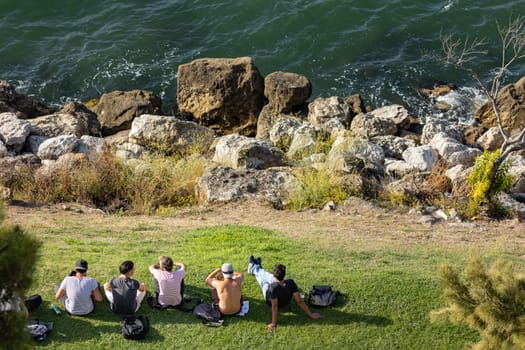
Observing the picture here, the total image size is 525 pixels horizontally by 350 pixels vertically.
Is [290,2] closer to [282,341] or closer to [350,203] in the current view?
[350,203]

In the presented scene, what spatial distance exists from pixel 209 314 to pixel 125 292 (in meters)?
1.43

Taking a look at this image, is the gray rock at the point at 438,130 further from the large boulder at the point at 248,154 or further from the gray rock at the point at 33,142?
the gray rock at the point at 33,142

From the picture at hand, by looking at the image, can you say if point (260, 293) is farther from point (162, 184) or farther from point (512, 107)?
point (512, 107)

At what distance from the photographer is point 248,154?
66.0ft

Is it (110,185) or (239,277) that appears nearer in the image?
(239,277)

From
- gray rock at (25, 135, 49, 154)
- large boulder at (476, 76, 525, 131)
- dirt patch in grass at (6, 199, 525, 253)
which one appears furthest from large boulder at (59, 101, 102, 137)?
large boulder at (476, 76, 525, 131)

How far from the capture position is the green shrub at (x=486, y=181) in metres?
17.2

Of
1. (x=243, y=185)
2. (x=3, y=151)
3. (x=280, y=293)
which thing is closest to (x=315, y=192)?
(x=243, y=185)

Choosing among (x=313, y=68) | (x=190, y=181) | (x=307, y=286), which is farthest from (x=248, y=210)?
(x=313, y=68)

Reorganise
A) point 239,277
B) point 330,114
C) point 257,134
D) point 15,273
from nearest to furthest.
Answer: point 15,273, point 239,277, point 257,134, point 330,114

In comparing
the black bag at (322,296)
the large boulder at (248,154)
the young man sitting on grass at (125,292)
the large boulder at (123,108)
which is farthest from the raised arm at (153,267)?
the large boulder at (123,108)

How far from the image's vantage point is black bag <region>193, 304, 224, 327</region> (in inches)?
456

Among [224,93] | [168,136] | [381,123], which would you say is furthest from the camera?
[224,93]

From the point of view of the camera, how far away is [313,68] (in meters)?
29.5
